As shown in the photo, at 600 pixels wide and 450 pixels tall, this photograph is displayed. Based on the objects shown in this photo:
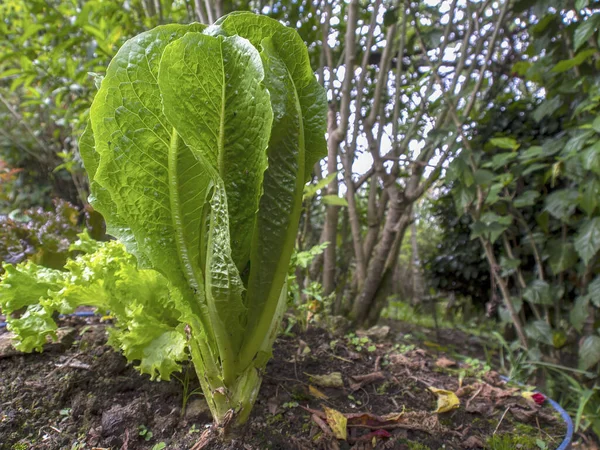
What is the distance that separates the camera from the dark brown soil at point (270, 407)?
0.94 meters

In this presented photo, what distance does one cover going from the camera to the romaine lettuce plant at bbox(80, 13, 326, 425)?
30.7 inches

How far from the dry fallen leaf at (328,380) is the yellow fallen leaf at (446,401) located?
29 cm

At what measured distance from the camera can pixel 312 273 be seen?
2.38 m

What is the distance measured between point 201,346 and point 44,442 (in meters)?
0.40

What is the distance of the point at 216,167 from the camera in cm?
86

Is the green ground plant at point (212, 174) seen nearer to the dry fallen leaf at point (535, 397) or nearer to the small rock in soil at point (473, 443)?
the small rock in soil at point (473, 443)

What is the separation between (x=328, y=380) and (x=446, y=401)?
0.35m

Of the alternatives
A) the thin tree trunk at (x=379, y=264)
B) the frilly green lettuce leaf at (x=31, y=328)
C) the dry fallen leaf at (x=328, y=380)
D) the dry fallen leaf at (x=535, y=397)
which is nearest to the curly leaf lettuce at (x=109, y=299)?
the frilly green lettuce leaf at (x=31, y=328)

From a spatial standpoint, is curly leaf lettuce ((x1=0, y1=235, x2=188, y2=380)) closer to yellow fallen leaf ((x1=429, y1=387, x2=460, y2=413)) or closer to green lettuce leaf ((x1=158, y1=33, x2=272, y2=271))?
green lettuce leaf ((x1=158, y1=33, x2=272, y2=271))

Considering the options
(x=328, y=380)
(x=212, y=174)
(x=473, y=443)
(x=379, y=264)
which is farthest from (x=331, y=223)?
(x=212, y=174)

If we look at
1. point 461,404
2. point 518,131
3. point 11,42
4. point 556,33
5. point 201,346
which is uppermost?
point 11,42

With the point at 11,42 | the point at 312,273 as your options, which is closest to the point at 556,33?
the point at 312,273

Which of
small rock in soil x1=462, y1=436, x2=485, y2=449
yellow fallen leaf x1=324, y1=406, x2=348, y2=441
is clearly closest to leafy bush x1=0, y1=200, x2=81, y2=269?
yellow fallen leaf x1=324, y1=406, x2=348, y2=441

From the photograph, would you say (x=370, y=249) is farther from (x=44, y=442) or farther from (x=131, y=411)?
(x=44, y=442)
